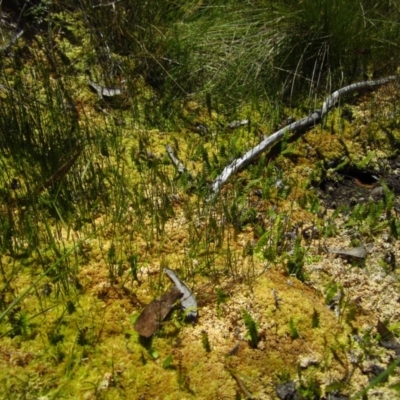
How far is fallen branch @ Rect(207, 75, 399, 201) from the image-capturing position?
3.17 meters

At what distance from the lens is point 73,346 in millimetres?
2240

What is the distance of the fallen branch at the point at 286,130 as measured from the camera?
10.4 feet

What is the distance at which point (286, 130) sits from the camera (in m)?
3.52

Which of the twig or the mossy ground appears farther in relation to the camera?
the twig

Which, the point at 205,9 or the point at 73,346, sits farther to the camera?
the point at 205,9

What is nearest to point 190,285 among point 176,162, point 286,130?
point 176,162

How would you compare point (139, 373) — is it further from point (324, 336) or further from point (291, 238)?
point (291, 238)

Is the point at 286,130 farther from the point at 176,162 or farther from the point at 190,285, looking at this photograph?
the point at 190,285

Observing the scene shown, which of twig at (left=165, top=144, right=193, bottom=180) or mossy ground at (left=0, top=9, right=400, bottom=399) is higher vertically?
twig at (left=165, top=144, right=193, bottom=180)

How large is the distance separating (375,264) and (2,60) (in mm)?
2948

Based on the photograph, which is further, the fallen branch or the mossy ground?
the fallen branch

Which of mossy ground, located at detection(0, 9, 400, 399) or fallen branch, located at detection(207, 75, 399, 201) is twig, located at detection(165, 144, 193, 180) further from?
fallen branch, located at detection(207, 75, 399, 201)

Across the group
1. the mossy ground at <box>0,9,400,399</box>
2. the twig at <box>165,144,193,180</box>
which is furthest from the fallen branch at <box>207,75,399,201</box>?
the twig at <box>165,144,193,180</box>

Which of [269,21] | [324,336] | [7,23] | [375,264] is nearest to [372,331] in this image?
[324,336]
